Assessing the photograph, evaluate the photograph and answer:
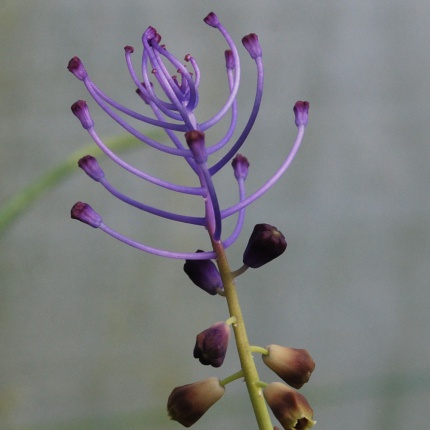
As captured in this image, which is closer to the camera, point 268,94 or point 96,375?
point 268,94

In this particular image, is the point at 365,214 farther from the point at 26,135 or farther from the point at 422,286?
the point at 26,135

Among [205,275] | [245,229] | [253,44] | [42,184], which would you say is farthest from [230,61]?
[245,229]

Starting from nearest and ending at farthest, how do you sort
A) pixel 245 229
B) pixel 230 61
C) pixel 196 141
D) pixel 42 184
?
pixel 196 141 → pixel 230 61 → pixel 42 184 → pixel 245 229

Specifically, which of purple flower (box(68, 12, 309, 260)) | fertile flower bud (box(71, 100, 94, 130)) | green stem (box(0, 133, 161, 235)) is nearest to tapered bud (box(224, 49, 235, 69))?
purple flower (box(68, 12, 309, 260))

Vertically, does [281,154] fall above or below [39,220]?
above

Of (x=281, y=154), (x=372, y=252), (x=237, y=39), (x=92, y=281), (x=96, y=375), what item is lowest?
(x=96, y=375)

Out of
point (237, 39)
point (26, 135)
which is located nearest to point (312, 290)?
point (237, 39)

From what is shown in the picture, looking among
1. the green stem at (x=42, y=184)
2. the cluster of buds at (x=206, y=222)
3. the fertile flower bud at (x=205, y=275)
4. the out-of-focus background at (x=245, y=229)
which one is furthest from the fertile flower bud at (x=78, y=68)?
the out-of-focus background at (x=245, y=229)

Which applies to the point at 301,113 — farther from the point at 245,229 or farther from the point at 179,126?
the point at 245,229

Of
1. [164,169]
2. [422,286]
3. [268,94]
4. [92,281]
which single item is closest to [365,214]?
[422,286]
